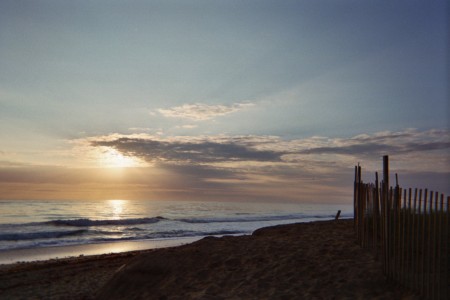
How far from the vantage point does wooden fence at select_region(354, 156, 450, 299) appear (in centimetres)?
664

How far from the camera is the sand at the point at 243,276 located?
820 centimetres

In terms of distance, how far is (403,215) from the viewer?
24.8 ft

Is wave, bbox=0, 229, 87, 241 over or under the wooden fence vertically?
under

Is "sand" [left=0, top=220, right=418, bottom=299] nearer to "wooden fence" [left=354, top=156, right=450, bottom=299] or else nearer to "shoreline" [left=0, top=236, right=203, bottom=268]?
"wooden fence" [left=354, top=156, right=450, bottom=299]

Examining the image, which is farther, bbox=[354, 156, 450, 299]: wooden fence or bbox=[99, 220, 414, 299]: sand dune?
bbox=[99, 220, 414, 299]: sand dune

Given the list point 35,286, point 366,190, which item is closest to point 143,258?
point 35,286

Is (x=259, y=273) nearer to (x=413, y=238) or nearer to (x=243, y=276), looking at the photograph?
(x=243, y=276)

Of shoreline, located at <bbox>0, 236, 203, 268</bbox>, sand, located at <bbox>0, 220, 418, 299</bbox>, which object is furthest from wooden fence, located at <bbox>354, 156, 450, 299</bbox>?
shoreline, located at <bbox>0, 236, 203, 268</bbox>

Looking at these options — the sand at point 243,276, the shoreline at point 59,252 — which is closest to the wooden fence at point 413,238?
the sand at point 243,276

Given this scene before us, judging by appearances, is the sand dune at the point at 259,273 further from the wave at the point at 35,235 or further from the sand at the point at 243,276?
the wave at the point at 35,235

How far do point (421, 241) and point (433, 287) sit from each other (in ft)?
2.39

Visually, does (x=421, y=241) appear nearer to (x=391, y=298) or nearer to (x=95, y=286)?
(x=391, y=298)

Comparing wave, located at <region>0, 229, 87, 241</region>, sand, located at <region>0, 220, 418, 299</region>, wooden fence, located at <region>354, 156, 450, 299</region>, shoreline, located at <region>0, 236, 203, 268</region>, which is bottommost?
wave, located at <region>0, 229, 87, 241</region>

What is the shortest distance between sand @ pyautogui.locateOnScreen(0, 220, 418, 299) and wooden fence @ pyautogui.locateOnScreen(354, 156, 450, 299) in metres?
0.35
